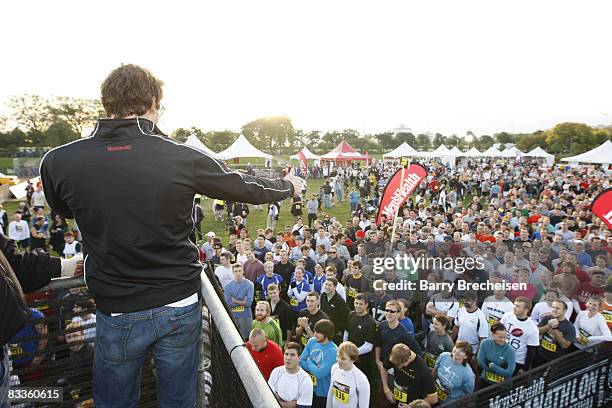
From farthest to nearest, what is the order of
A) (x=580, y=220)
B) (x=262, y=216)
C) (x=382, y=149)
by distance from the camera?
(x=382, y=149)
(x=262, y=216)
(x=580, y=220)

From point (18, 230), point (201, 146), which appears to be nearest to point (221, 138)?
point (201, 146)

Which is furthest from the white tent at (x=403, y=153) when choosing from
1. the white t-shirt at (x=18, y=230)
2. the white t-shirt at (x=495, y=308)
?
the white t-shirt at (x=495, y=308)

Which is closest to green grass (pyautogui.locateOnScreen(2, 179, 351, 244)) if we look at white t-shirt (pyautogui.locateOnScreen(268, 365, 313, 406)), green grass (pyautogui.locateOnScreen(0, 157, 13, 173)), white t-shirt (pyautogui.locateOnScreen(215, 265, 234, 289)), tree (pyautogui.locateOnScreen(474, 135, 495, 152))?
white t-shirt (pyautogui.locateOnScreen(215, 265, 234, 289))

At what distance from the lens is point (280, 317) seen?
23.4 ft

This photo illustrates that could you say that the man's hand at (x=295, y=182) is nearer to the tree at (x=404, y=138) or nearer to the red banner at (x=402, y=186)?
the red banner at (x=402, y=186)

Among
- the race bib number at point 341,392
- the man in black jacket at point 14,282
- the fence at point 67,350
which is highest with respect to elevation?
the man in black jacket at point 14,282

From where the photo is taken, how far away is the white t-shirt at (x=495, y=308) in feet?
21.4

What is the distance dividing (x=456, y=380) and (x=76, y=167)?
4.93m

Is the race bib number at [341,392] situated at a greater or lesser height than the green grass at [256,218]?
greater

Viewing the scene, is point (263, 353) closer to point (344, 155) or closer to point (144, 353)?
point (144, 353)

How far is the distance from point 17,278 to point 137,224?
2.17ft

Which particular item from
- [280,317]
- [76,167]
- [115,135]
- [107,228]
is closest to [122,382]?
[107,228]

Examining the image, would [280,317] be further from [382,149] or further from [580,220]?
[382,149]

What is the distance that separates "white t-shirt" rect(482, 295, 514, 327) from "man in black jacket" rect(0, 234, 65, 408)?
643cm
